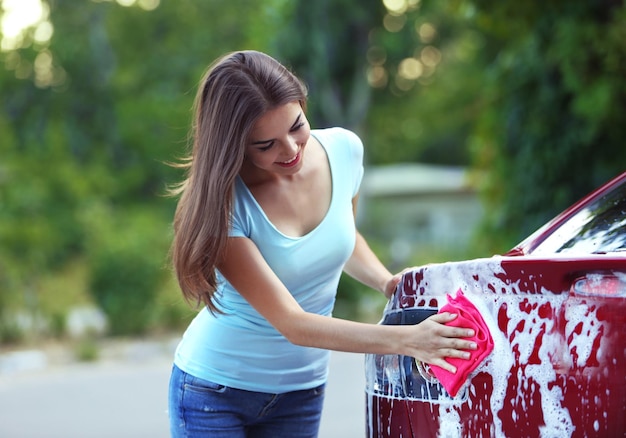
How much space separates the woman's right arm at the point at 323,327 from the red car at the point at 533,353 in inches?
3.6

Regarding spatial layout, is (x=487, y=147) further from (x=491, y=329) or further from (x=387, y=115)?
(x=387, y=115)

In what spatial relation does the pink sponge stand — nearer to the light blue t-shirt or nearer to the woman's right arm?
the woman's right arm

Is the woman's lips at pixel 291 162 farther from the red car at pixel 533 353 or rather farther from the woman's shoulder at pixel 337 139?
the red car at pixel 533 353

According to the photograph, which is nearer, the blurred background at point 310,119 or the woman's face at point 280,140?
the woman's face at point 280,140

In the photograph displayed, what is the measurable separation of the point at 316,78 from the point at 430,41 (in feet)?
36.6

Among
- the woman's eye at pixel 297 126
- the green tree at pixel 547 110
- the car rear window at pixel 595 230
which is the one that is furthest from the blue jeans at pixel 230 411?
the green tree at pixel 547 110

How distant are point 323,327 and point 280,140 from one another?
0.52m

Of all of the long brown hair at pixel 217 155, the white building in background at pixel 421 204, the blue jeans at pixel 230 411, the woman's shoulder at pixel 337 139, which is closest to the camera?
the long brown hair at pixel 217 155

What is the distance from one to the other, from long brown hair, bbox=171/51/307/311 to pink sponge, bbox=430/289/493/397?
0.62m

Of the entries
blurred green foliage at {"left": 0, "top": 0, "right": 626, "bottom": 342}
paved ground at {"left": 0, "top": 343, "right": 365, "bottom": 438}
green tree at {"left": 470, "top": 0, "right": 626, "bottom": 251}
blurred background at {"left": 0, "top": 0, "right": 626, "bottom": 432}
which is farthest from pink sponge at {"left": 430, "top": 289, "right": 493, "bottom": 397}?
green tree at {"left": 470, "top": 0, "right": 626, "bottom": 251}

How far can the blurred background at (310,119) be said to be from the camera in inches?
338

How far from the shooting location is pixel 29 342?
11.9 meters

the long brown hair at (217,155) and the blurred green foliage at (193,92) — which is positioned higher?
the blurred green foliage at (193,92)

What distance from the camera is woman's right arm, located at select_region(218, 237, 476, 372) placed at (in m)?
2.31
